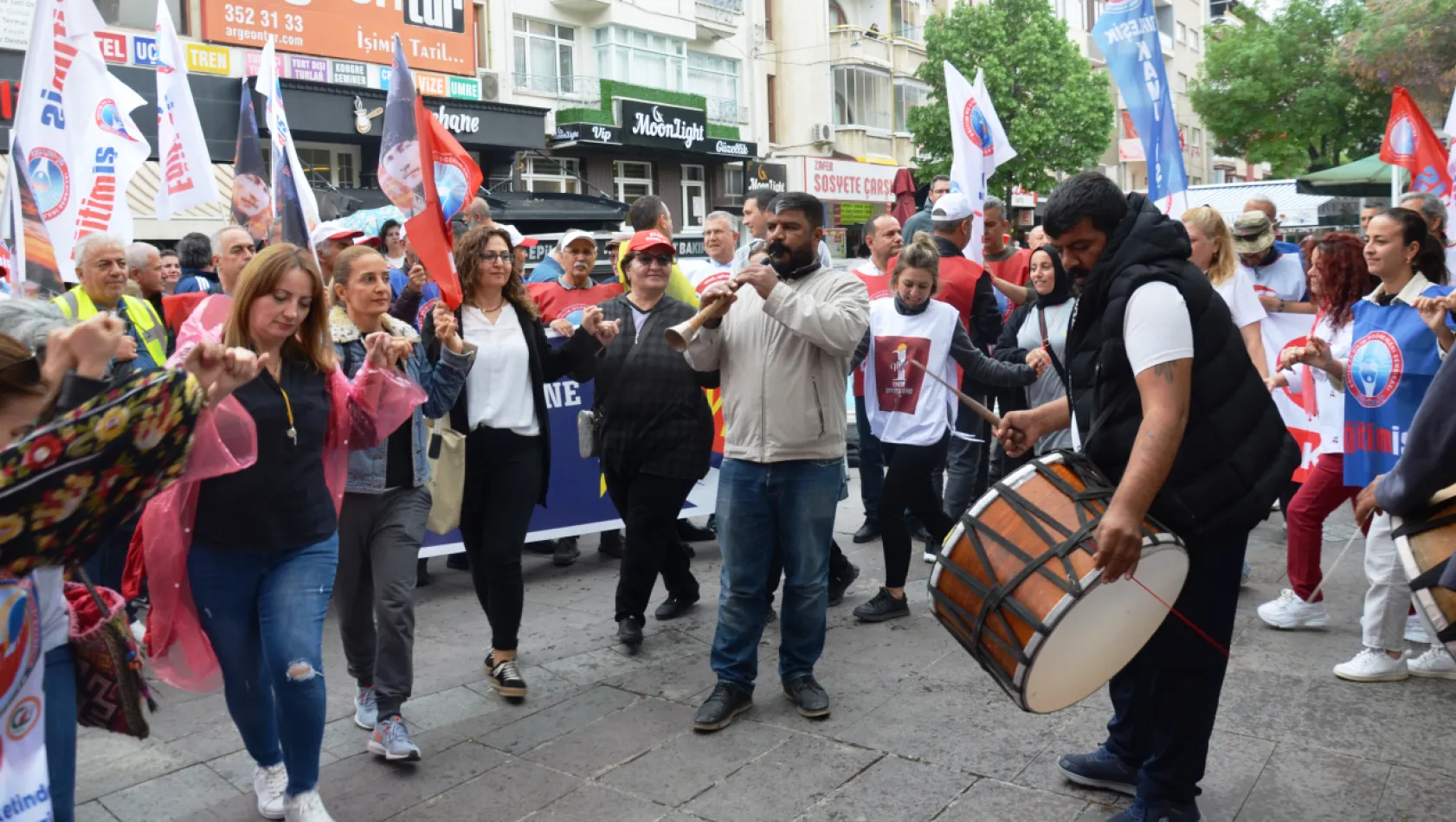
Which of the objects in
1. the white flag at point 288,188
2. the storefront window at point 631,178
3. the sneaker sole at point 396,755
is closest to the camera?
the sneaker sole at point 396,755

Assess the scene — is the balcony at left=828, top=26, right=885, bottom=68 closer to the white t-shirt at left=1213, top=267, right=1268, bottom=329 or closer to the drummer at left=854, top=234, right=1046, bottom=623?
the white t-shirt at left=1213, top=267, right=1268, bottom=329

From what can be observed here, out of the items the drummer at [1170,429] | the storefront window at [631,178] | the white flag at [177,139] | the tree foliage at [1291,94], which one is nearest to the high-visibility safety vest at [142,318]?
the white flag at [177,139]

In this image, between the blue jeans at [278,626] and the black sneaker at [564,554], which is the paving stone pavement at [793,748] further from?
the black sneaker at [564,554]

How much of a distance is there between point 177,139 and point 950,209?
4.95 metres

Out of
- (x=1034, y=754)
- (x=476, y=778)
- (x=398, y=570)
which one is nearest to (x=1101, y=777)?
(x=1034, y=754)

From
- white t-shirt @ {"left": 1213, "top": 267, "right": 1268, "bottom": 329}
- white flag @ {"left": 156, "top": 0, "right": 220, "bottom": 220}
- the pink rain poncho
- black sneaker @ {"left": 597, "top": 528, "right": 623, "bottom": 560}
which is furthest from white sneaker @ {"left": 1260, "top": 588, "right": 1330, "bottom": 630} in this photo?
white flag @ {"left": 156, "top": 0, "right": 220, "bottom": 220}

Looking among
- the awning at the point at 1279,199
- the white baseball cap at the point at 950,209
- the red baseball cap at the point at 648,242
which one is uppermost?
the awning at the point at 1279,199

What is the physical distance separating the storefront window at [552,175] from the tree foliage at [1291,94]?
64.8 ft

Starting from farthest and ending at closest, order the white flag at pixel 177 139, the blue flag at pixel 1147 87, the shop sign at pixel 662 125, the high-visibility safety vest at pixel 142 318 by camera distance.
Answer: the shop sign at pixel 662 125, the blue flag at pixel 1147 87, the white flag at pixel 177 139, the high-visibility safety vest at pixel 142 318

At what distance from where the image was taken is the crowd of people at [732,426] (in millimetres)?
3266

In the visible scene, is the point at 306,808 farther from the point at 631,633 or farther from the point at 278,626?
the point at 631,633

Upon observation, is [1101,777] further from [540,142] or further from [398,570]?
[540,142]

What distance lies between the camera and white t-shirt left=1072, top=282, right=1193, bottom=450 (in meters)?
3.18

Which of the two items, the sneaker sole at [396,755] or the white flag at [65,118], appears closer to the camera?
the sneaker sole at [396,755]
